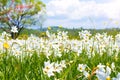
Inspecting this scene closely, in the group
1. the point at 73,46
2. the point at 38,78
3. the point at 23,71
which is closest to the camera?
the point at 38,78

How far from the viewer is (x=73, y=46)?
21.3ft

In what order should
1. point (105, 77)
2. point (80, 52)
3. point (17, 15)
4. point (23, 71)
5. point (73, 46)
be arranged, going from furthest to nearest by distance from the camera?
point (17, 15) < point (73, 46) < point (80, 52) < point (23, 71) < point (105, 77)

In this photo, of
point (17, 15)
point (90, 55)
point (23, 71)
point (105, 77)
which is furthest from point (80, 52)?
point (17, 15)

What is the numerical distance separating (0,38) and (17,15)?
37758 millimetres

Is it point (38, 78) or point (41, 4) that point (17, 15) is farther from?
point (38, 78)

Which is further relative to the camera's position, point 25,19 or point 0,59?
point 25,19

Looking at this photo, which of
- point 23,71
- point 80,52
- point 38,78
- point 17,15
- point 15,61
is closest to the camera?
point 38,78

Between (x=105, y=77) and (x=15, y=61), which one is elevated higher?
(x=105, y=77)

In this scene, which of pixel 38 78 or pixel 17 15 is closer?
pixel 38 78

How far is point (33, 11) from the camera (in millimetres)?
45281

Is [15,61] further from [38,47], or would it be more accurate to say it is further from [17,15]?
[17,15]

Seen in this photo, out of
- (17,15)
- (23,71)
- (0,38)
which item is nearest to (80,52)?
(0,38)

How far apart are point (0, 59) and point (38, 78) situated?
1757 millimetres

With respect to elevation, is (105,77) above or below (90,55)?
above
